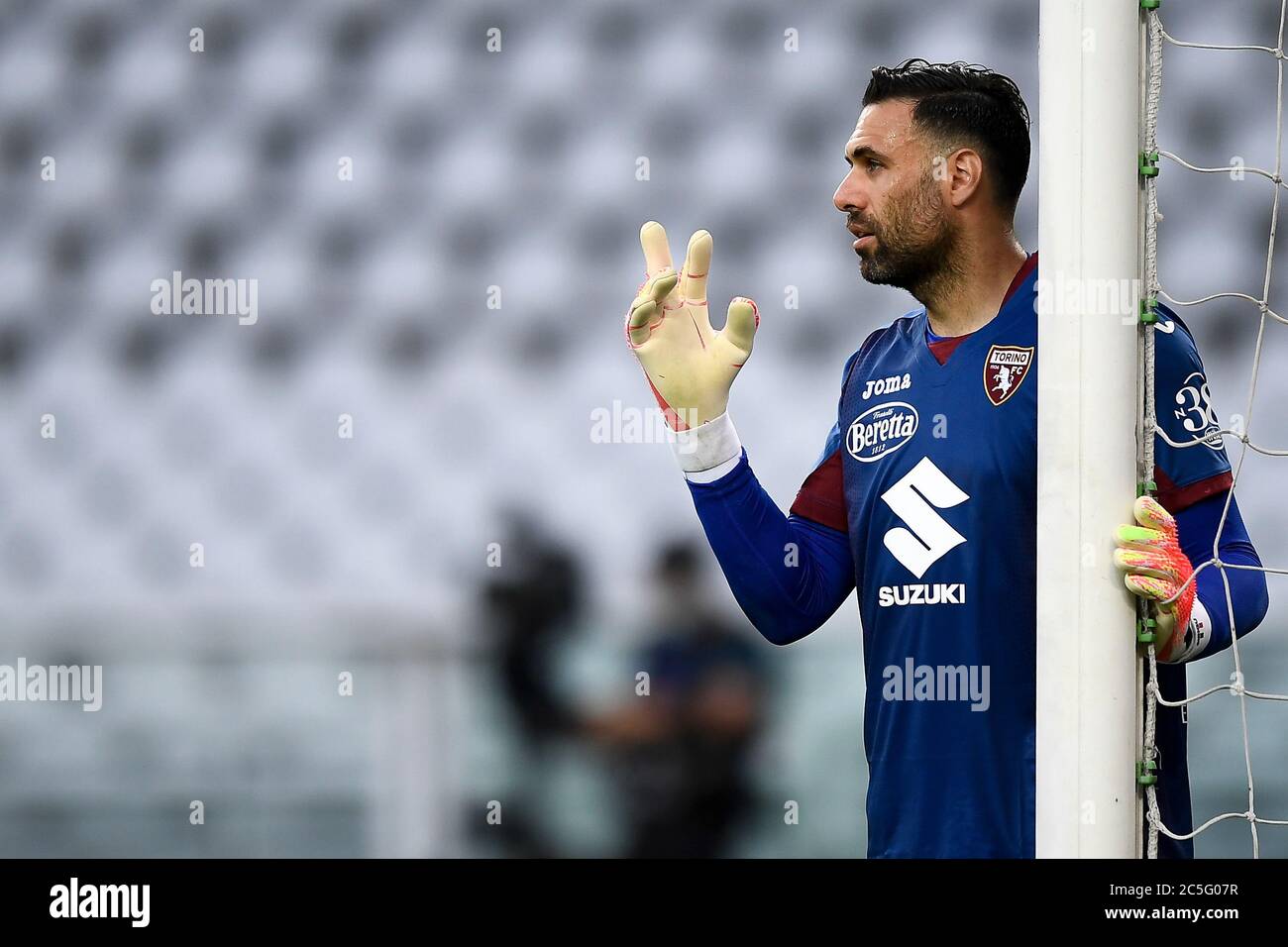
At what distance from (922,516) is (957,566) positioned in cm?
5

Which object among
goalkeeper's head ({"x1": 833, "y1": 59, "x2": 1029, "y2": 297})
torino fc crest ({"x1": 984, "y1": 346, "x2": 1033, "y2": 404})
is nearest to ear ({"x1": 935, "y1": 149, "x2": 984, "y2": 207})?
goalkeeper's head ({"x1": 833, "y1": 59, "x2": 1029, "y2": 297})

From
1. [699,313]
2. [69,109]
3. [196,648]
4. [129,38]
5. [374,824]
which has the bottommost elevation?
[374,824]

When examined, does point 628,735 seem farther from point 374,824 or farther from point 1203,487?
point 1203,487

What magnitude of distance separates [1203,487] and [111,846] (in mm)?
1796

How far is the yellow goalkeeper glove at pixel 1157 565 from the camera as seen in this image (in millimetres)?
835

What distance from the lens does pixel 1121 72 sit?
857mm

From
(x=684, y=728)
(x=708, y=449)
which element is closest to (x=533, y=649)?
(x=684, y=728)

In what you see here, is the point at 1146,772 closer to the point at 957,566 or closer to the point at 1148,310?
the point at 957,566

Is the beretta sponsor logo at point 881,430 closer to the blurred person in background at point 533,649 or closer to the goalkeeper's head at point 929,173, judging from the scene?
the goalkeeper's head at point 929,173

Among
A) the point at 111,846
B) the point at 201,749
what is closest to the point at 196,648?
the point at 201,749

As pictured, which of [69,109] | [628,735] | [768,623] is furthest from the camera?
[69,109]

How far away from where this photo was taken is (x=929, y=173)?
109 centimetres

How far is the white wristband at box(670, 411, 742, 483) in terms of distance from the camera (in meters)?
1.06

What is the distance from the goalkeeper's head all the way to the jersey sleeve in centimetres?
19
